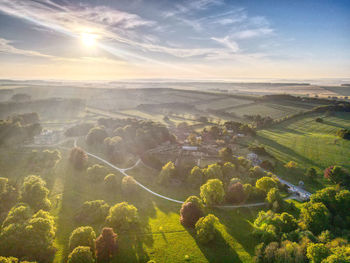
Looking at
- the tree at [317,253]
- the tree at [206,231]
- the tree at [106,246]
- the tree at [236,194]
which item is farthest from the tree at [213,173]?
the tree at [106,246]

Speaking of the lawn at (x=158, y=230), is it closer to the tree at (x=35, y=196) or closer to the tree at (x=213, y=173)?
the tree at (x=35, y=196)

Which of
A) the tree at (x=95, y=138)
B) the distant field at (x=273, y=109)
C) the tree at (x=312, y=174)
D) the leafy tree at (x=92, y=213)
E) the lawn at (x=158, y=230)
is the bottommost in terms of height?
the lawn at (x=158, y=230)

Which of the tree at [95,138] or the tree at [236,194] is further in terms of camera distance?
the tree at [95,138]

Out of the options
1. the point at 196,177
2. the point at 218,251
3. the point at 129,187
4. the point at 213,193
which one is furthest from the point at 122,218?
the point at 196,177

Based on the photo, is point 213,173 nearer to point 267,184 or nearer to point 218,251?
point 267,184

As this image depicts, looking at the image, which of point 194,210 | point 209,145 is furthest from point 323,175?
point 194,210

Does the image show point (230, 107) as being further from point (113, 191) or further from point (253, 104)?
point (113, 191)
